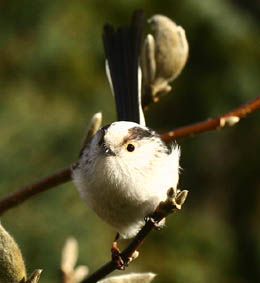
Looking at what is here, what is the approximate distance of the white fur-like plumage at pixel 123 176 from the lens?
1.41 m

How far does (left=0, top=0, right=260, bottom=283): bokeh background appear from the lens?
2480mm

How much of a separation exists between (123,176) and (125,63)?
19.9 inches

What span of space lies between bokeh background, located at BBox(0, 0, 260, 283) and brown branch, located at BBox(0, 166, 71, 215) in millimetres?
1068

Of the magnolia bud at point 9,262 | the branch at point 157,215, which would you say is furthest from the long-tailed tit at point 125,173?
the magnolia bud at point 9,262

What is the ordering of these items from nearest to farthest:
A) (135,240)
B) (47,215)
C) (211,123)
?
(135,240) → (211,123) → (47,215)

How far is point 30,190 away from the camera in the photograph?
49.6 inches

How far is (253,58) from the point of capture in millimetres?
2809

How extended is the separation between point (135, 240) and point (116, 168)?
0.39 meters

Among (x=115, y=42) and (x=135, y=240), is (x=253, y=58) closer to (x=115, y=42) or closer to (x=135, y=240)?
(x=115, y=42)

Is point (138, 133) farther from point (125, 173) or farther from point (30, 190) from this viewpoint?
point (30, 190)

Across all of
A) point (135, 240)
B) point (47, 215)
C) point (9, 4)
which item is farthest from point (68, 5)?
point (135, 240)

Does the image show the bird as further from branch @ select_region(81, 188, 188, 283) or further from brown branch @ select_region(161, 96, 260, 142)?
branch @ select_region(81, 188, 188, 283)

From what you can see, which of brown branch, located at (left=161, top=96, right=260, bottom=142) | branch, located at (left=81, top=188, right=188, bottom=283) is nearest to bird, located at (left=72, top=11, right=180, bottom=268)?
brown branch, located at (left=161, top=96, right=260, bottom=142)

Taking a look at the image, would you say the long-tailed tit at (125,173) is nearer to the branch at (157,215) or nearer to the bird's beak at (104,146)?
the bird's beak at (104,146)
